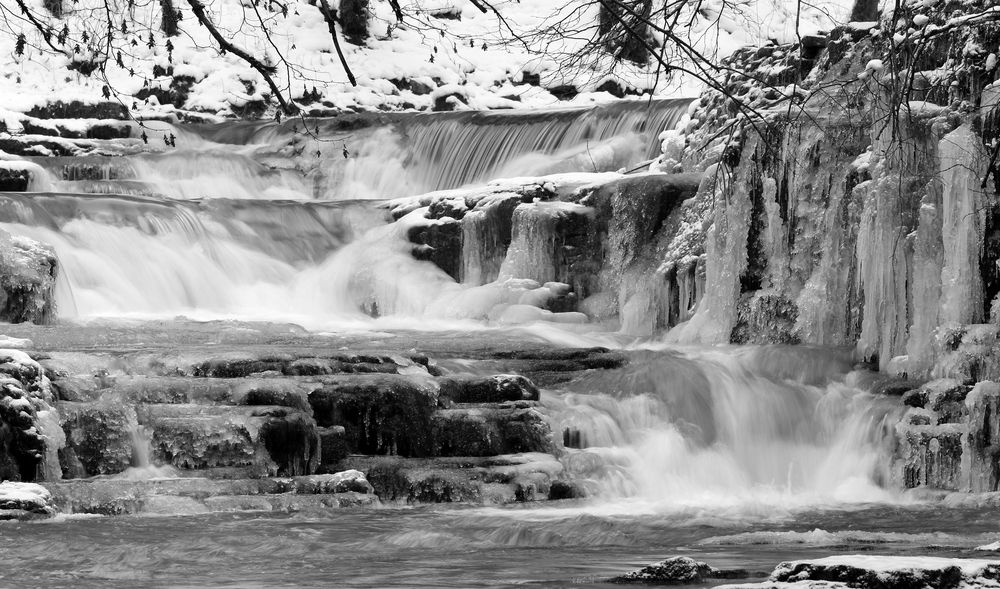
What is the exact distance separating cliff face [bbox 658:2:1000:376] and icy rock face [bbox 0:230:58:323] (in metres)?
7.01

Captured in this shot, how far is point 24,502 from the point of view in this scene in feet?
26.7

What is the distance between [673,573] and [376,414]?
4822mm

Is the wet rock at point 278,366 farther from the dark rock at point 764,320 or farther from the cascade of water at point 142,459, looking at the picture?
the dark rock at point 764,320

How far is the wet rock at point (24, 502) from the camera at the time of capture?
8023 mm

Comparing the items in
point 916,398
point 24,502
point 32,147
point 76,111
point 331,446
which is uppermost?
point 76,111

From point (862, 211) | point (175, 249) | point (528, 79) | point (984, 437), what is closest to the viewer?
point (984, 437)

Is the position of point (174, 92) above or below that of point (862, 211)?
above

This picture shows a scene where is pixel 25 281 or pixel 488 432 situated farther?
pixel 25 281

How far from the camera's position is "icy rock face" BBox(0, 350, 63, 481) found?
891 centimetres

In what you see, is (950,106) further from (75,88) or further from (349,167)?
(75,88)

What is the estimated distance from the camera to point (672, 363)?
12.4 metres

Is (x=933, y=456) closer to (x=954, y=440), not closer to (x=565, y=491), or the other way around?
(x=954, y=440)

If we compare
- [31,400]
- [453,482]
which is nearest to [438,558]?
[453,482]

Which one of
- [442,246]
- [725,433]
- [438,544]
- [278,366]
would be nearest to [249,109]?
[442,246]
